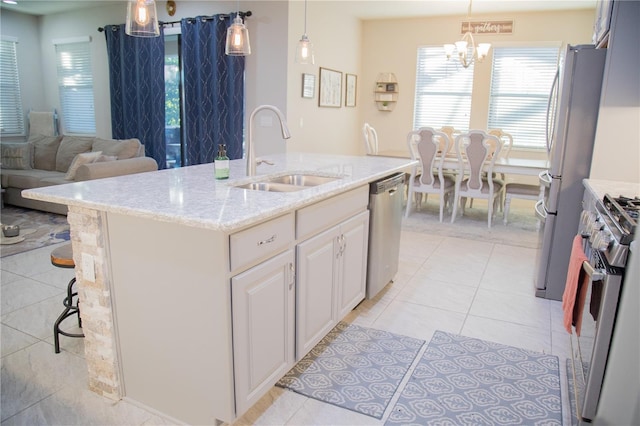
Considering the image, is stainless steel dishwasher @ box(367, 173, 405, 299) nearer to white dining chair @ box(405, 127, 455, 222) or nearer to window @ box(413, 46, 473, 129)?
white dining chair @ box(405, 127, 455, 222)

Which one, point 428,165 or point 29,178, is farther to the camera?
point 29,178

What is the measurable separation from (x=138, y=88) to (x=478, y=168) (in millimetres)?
4515

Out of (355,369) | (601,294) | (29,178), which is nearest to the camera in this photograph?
(601,294)

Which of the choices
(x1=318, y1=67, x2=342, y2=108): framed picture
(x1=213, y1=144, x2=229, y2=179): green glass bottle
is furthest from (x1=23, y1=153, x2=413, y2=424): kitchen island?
(x1=318, y1=67, x2=342, y2=108): framed picture

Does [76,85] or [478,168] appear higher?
[76,85]

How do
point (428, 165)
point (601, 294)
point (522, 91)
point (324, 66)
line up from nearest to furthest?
1. point (601, 294)
2. point (428, 165)
3. point (324, 66)
4. point (522, 91)

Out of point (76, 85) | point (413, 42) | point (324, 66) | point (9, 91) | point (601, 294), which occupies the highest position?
point (413, 42)

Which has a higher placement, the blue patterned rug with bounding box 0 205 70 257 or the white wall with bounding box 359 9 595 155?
the white wall with bounding box 359 9 595 155

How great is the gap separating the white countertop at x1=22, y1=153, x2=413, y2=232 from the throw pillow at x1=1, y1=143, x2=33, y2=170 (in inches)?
176

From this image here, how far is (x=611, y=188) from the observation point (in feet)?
8.26

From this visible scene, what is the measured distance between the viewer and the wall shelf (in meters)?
7.09

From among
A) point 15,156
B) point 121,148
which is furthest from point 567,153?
point 15,156

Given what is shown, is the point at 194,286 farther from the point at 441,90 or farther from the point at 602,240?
the point at 441,90

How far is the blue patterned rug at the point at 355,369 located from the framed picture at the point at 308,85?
11.8 feet
